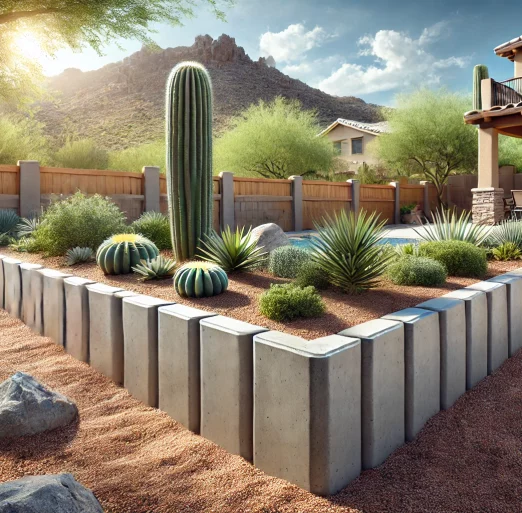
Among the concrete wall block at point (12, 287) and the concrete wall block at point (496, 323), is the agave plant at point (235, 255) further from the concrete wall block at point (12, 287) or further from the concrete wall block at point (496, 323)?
the concrete wall block at point (496, 323)

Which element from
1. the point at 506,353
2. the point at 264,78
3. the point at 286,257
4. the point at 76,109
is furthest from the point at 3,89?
the point at 264,78

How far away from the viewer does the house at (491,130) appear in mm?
14078

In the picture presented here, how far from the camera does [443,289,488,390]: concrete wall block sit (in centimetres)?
356

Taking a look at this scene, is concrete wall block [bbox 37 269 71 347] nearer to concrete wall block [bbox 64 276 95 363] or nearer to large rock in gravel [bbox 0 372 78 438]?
concrete wall block [bbox 64 276 95 363]

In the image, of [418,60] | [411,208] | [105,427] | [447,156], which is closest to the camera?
[105,427]

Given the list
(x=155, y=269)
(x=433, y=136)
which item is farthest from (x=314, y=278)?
(x=433, y=136)

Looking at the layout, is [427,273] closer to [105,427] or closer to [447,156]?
[105,427]

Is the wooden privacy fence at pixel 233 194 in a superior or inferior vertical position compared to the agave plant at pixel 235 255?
superior

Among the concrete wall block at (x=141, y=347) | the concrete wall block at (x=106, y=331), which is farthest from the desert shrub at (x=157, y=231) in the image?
the concrete wall block at (x=141, y=347)

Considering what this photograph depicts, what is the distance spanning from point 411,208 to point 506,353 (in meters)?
19.0

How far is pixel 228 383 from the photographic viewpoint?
276cm

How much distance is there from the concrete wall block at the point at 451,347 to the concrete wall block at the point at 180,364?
154 cm

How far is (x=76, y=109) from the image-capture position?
166ft

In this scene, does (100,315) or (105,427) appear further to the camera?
(100,315)
